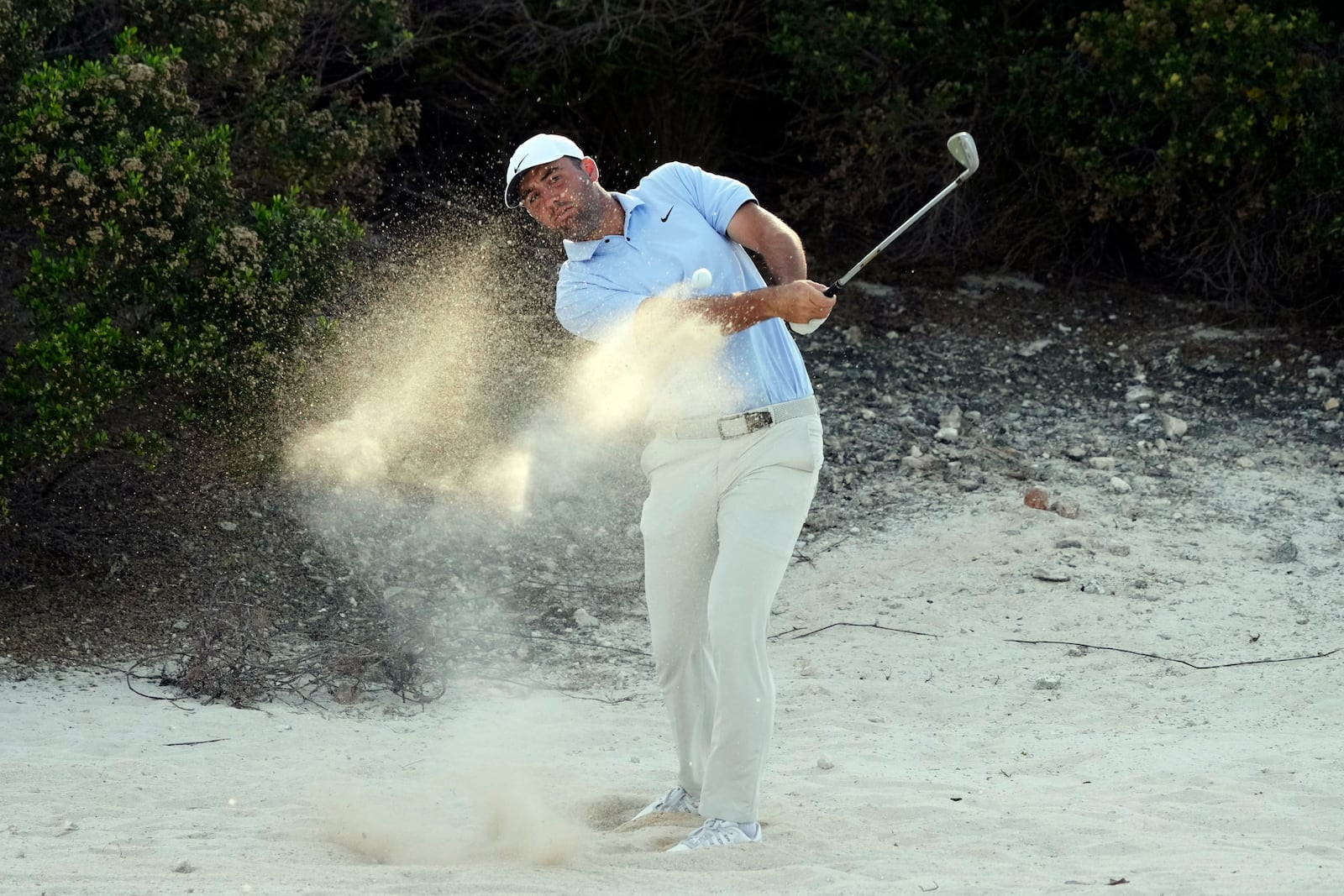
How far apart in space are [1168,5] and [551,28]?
384 centimetres

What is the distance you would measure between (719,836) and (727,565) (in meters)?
0.71

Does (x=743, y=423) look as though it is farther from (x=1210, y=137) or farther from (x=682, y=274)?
(x=1210, y=137)

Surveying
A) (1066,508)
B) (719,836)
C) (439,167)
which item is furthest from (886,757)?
(439,167)

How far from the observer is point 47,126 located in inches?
247

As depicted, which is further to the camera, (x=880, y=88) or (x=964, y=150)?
(x=880, y=88)

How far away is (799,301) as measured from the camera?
4074mm

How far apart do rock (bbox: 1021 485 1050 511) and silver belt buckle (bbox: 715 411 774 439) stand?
4.08m

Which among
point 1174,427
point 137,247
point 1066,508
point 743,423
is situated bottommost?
point 1066,508

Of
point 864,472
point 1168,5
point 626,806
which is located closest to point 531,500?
point 864,472

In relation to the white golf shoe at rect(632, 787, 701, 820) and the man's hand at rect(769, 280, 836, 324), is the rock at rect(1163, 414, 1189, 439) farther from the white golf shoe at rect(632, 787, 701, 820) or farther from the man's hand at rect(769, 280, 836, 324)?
the man's hand at rect(769, 280, 836, 324)

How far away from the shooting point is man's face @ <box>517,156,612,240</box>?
175 inches

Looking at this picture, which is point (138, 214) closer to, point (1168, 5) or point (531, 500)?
point (531, 500)

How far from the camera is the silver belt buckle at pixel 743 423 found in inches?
167

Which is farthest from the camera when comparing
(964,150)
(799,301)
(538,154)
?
(964,150)
